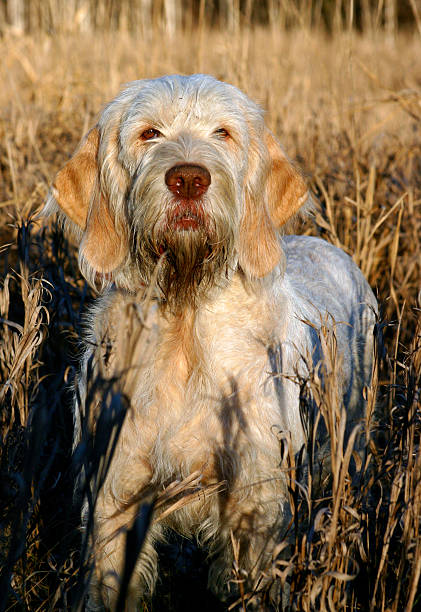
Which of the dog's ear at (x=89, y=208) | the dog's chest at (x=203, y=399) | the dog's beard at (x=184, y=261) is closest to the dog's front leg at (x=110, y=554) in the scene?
the dog's chest at (x=203, y=399)

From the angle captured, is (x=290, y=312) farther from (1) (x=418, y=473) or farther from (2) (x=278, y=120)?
(2) (x=278, y=120)

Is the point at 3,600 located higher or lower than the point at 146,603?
higher

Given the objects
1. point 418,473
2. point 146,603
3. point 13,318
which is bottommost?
point 146,603

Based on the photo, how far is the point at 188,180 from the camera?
1.98 meters

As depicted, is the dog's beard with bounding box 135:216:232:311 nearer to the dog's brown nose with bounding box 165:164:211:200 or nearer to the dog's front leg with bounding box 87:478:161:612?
the dog's brown nose with bounding box 165:164:211:200

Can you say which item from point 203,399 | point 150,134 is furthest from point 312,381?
point 150,134

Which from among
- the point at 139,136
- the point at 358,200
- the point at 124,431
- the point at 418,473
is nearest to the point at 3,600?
the point at 124,431

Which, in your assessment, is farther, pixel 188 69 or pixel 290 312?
pixel 188 69

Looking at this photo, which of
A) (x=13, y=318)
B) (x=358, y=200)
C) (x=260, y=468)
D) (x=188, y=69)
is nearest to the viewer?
(x=260, y=468)

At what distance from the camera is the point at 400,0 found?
13.2 m

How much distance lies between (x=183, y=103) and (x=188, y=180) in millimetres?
400

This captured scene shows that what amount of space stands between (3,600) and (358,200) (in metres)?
2.82

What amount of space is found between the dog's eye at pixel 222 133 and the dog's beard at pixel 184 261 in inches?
14.3

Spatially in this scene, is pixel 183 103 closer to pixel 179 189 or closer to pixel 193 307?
pixel 179 189
